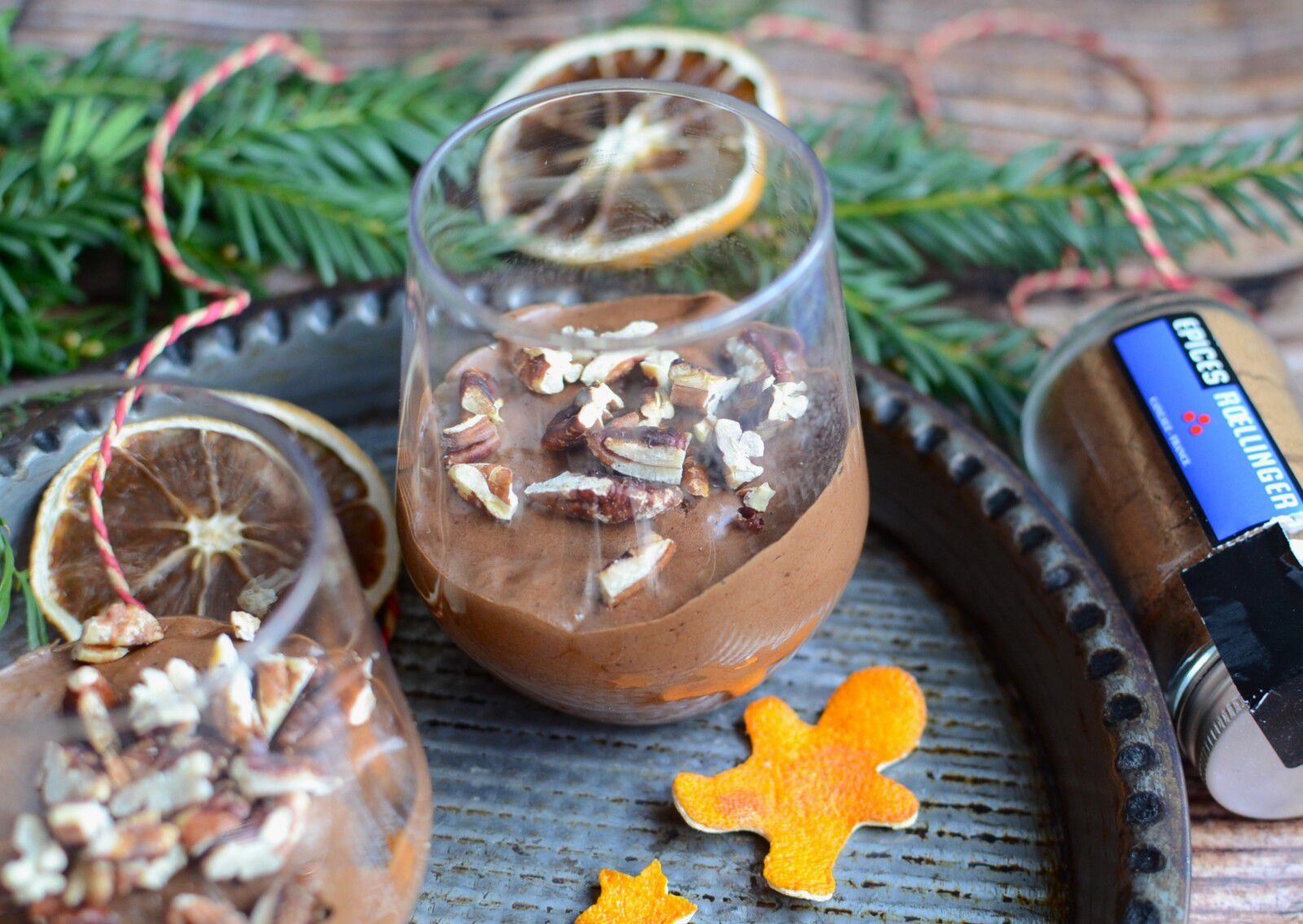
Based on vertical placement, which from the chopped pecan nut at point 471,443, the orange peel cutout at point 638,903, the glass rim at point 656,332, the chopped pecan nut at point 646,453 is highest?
the glass rim at point 656,332

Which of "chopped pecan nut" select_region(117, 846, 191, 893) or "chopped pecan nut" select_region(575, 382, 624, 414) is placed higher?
"chopped pecan nut" select_region(575, 382, 624, 414)

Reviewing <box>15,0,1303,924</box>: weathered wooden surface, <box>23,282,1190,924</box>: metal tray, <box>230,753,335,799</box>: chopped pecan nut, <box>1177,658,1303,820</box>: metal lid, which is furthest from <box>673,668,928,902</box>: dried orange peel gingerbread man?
<box>15,0,1303,924</box>: weathered wooden surface

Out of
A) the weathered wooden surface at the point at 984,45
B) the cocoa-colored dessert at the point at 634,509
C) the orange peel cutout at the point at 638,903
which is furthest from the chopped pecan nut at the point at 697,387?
the weathered wooden surface at the point at 984,45

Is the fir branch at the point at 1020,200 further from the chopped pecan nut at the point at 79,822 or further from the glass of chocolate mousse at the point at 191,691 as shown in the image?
the chopped pecan nut at the point at 79,822

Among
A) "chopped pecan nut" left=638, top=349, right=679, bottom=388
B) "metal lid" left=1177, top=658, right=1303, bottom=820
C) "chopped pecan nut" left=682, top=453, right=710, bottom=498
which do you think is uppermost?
"chopped pecan nut" left=638, top=349, right=679, bottom=388

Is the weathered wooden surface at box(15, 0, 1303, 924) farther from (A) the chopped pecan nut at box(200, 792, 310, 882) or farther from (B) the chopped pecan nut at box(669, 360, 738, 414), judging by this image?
(A) the chopped pecan nut at box(200, 792, 310, 882)

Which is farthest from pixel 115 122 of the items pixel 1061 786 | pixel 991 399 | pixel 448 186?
pixel 1061 786
